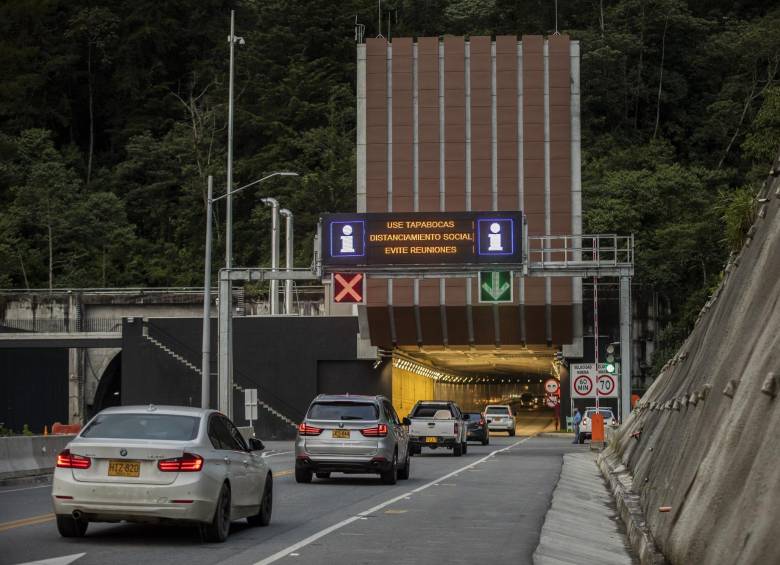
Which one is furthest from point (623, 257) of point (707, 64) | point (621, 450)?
point (621, 450)

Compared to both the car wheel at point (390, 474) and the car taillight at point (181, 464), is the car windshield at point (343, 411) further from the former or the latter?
the car taillight at point (181, 464)

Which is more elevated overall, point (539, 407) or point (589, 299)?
point (589, 299)

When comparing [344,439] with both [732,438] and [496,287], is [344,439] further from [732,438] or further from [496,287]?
[496,287]

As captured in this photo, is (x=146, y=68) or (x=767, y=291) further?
(x=146, y=68)

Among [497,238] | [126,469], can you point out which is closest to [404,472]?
[126,469]

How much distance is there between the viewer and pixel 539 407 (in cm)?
12431

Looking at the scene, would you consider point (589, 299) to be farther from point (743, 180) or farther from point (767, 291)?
point (767, 291)

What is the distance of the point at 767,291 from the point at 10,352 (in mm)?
58657

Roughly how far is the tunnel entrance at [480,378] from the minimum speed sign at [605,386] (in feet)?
75.5

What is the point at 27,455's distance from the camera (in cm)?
2919

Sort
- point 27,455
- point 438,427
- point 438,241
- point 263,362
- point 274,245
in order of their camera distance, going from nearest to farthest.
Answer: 1. point 27,455
2. point 438,427
3. point 438,241
4. point 274,245
5. point 263,362

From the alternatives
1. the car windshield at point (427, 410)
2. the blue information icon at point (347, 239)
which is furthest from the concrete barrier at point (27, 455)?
the car windshield at point (427, 410)

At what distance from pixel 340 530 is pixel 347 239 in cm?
2797

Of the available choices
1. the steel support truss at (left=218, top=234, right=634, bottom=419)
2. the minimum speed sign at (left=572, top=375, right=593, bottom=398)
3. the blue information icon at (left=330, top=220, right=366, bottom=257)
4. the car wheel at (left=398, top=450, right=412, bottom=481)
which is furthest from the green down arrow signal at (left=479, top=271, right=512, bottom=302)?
the car wheel at (left=398, top=450, right=412, bottom=481)
